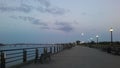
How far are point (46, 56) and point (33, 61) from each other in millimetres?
1533

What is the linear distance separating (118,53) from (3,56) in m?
22.6

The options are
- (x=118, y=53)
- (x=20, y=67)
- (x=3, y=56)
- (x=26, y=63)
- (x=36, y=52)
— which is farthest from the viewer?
(x=118, y=53)

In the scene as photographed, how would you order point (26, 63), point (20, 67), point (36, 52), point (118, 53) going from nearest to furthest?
point (20, 67), point (26, 63), point (36, 52), point (118, 53)

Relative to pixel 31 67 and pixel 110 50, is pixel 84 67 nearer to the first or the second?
pixel 31 67

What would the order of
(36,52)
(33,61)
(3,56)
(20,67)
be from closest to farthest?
(3,56), (20,67), (33,61), (36,52)

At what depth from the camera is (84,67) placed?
53.7 ft

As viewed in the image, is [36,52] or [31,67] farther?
[36,52]

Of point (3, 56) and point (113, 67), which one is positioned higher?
point (3, 56)

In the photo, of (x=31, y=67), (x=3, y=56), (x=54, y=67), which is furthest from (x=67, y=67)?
(x=3, y=56)

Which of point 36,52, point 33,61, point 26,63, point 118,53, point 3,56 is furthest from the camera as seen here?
point 118,53

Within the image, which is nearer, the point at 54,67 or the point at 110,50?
the point at 54,67

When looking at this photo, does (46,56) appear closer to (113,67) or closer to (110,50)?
Result: (113,67)

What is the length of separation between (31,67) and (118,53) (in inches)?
756

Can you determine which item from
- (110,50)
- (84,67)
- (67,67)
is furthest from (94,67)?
(110,50)
